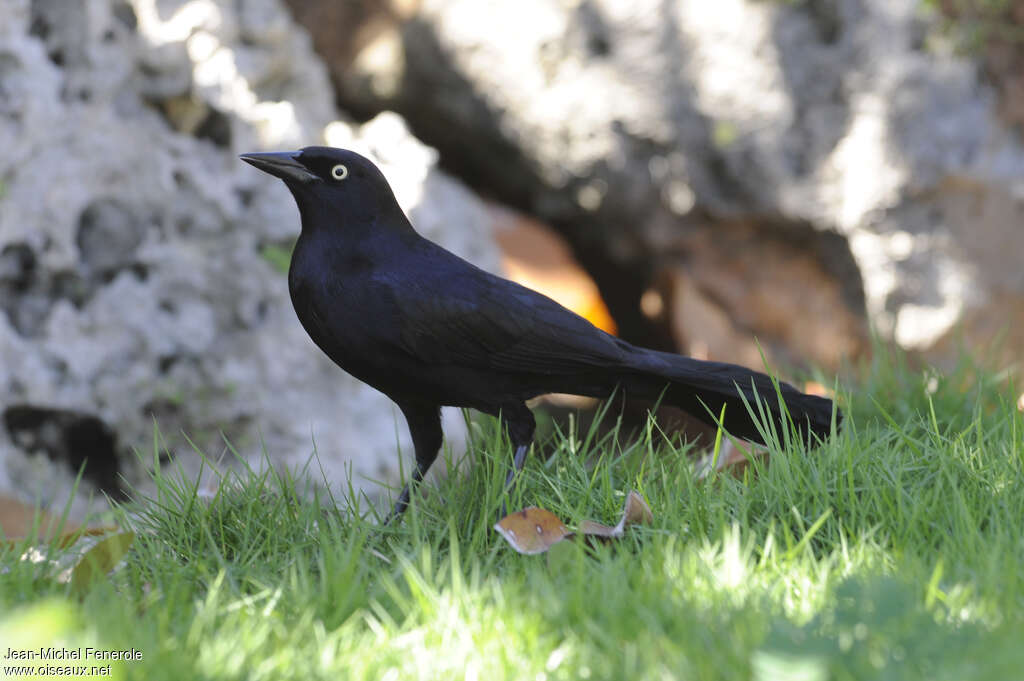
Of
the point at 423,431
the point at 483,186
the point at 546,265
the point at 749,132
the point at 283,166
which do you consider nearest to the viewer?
Answer: the point at 283,166

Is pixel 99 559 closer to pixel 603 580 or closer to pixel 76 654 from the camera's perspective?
pixel 76 654

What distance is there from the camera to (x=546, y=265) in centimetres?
734

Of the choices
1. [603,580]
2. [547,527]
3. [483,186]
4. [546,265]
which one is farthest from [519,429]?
[483,186]

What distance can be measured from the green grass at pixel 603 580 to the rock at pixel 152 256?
5.38ft

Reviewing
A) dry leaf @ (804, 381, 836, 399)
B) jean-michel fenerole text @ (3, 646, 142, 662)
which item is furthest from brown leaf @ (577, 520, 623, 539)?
dry leaf @ (804, 381, 836, 399)

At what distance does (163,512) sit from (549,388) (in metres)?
1.16

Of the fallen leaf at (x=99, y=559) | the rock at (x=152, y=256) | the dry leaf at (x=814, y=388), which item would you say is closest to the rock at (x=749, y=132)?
the dry leaf at (x=814, y=388)

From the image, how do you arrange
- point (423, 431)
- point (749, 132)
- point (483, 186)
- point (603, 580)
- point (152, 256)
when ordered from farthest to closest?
point (483, 186)
point (749, 132)
point (152, 256)
point (423, 431)
point (603, 580)

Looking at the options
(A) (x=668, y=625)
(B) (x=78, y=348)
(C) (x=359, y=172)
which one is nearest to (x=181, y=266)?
(B) (x=78, y=348)

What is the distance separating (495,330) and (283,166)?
2.58 feet

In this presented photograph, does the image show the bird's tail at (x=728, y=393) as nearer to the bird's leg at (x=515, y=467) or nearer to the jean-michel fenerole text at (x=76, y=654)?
the bird's leg at (x=515, y=467)

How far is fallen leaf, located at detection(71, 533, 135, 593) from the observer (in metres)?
2.41

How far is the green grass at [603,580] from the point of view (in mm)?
1801

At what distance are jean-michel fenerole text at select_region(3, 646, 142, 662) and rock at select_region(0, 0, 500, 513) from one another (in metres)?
2.42
